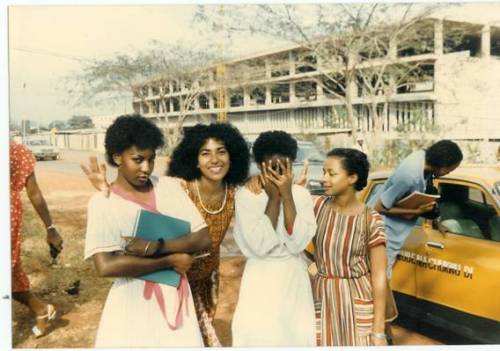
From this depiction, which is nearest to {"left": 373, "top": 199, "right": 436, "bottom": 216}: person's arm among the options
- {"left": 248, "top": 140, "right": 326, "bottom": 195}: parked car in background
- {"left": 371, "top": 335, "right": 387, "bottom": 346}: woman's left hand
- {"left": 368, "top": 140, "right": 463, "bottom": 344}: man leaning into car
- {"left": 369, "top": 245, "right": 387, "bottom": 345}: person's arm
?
{"left": 368, "top": 140, "right": 463, "bottom": 344}: man leaning into car

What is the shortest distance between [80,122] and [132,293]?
5.35ft

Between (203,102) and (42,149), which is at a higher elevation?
(203,102)

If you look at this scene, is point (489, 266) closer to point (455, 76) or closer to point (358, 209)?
point (358, 209)

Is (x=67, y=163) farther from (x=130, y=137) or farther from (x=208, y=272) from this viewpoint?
(x=208, y=272)

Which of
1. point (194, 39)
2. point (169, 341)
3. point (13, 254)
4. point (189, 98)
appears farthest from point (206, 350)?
point (194, 39)

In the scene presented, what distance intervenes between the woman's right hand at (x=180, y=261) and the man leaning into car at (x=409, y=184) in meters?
1.66

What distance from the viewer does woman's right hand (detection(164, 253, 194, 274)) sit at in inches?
133

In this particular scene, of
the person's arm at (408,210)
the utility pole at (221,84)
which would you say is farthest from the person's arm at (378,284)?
the utility pole at (221,84)

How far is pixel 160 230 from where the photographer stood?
11.3 feet

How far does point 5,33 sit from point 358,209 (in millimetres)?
2880

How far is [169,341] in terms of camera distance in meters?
3.41

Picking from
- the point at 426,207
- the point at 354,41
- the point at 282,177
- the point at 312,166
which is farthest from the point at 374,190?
the point at 282,177

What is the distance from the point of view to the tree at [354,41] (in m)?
4.32

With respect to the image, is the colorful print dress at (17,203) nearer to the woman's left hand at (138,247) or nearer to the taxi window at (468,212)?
the woman's left hand at (138,247)
